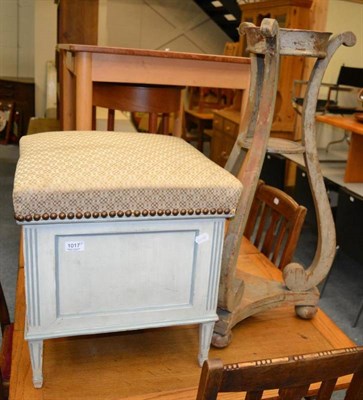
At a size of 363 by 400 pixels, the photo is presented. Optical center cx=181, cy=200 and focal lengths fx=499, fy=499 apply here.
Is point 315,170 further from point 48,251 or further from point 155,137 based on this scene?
point 48,251

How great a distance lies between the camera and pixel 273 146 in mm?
1148

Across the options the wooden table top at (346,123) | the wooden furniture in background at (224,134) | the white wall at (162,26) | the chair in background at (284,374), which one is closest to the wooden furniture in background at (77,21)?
the wooden table top at (346,123)

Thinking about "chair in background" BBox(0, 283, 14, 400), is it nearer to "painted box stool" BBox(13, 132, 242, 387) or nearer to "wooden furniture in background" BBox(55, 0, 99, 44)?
"painted box stool" BBox(13, 132, 242, 387)

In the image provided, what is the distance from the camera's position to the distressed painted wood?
3.45 ft

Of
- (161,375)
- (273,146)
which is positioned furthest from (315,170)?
(161,375)

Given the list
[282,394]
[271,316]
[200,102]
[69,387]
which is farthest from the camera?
[200,102]

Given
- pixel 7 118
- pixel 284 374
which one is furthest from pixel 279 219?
pixel 7 118

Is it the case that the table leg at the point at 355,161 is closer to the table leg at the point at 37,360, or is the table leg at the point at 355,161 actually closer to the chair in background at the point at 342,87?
the chair in background at the point at 342,87

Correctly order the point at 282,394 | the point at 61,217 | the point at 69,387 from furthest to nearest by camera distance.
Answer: the point at 69,387 < the point at 61,217 < the point at 282,394

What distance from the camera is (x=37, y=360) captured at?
3.12ft

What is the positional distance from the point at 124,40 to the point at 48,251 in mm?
5738

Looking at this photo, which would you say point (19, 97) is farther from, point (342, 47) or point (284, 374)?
point (284, 374)

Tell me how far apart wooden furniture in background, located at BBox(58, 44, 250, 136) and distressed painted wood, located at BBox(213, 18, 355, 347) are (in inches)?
30.1

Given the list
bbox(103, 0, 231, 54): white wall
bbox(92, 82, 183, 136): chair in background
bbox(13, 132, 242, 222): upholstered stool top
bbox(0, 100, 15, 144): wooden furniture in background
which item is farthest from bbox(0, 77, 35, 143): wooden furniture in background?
bbox(13, 132, 242, 222): upholstered stool top
